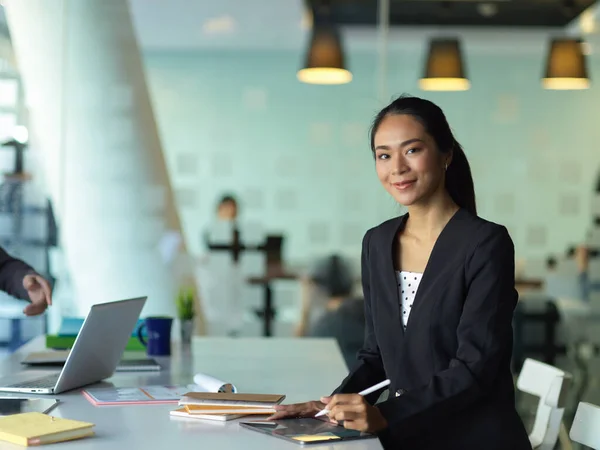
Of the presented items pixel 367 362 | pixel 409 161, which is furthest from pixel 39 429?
pixel 409 161

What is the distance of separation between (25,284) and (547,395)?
1.79 meters

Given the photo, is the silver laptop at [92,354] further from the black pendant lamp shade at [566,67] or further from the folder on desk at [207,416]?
the black pendant lamp shade at [566,67]

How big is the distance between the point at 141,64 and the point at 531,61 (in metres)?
2.31

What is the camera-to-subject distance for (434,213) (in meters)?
2.39

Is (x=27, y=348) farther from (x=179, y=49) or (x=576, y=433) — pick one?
(x=179, y=49)

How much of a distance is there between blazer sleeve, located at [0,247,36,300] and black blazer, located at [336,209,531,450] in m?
1.44

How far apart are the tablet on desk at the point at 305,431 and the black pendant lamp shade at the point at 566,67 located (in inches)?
151

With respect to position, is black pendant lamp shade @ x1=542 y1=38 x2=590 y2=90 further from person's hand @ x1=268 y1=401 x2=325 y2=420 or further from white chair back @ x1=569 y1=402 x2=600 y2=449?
person's hand @ x1=268 y1=401 x2=325 y2=420

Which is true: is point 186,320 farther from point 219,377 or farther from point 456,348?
point 456,348

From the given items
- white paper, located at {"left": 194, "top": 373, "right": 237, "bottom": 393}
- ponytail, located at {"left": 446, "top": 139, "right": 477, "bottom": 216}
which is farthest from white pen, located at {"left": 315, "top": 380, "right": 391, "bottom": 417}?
ponytail, located at {"left": 446, "top": 139, "right": 477, "bottom": 216}

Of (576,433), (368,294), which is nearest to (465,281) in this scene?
(368,294)

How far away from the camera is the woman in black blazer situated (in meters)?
2.14

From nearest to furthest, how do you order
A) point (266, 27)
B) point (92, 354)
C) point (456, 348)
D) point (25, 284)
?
point (456, 348), point (92, 354), point (25, 284), point (266, 27)

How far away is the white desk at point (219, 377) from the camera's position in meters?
1.99
